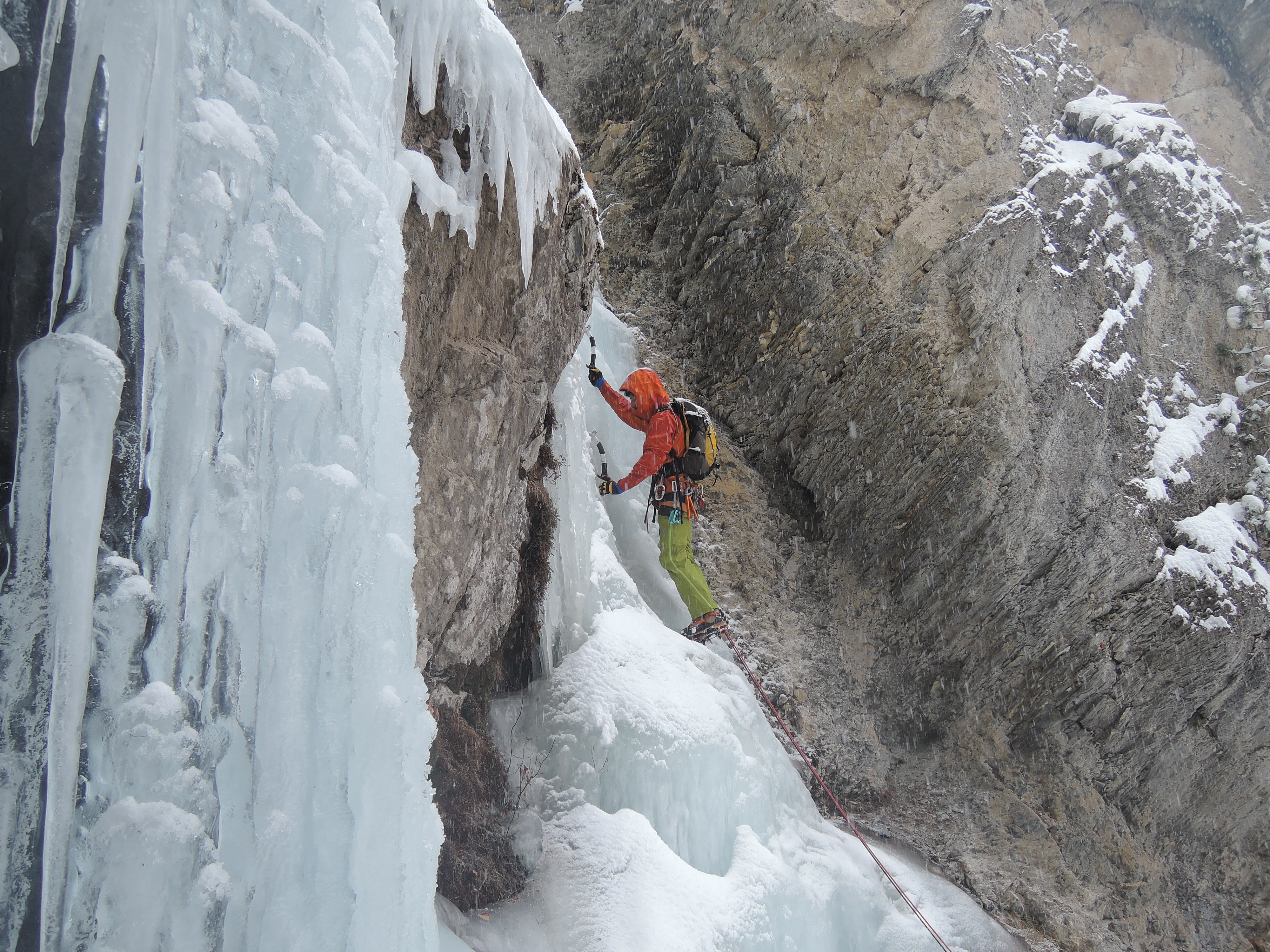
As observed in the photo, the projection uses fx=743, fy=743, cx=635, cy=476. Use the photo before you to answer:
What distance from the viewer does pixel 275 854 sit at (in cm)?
148

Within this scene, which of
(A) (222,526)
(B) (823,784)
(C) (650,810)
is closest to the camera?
(A) (222,526)

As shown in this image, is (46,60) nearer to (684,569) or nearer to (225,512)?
(225,512)

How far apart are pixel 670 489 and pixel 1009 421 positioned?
8.43 ft

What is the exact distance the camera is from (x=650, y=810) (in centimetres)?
336

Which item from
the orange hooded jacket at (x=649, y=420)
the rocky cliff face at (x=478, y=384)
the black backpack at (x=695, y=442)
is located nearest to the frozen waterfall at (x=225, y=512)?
the rocky cliff face at (x=478, y=384)

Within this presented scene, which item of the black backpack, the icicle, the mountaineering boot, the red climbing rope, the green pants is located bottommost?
the red climbing rope

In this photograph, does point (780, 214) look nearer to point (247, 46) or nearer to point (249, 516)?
point (247, 46)

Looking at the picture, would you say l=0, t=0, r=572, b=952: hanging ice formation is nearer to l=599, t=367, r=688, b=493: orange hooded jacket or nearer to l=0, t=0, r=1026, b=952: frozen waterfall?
l=0, t=0, r=1026, b=952: frozen waterfall

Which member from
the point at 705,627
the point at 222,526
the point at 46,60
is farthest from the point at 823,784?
the point at 46,60

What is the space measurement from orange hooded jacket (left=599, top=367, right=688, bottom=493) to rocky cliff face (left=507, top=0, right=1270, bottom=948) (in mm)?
1313

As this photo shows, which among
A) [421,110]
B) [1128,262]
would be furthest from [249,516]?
[1128,262]

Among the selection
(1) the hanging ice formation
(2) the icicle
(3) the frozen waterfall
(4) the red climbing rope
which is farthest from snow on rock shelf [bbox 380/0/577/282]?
(4) the red climbing rope

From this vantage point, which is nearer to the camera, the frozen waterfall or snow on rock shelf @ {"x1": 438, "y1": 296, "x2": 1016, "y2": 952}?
the frozen waterfall

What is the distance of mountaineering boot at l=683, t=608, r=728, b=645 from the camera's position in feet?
15.5
